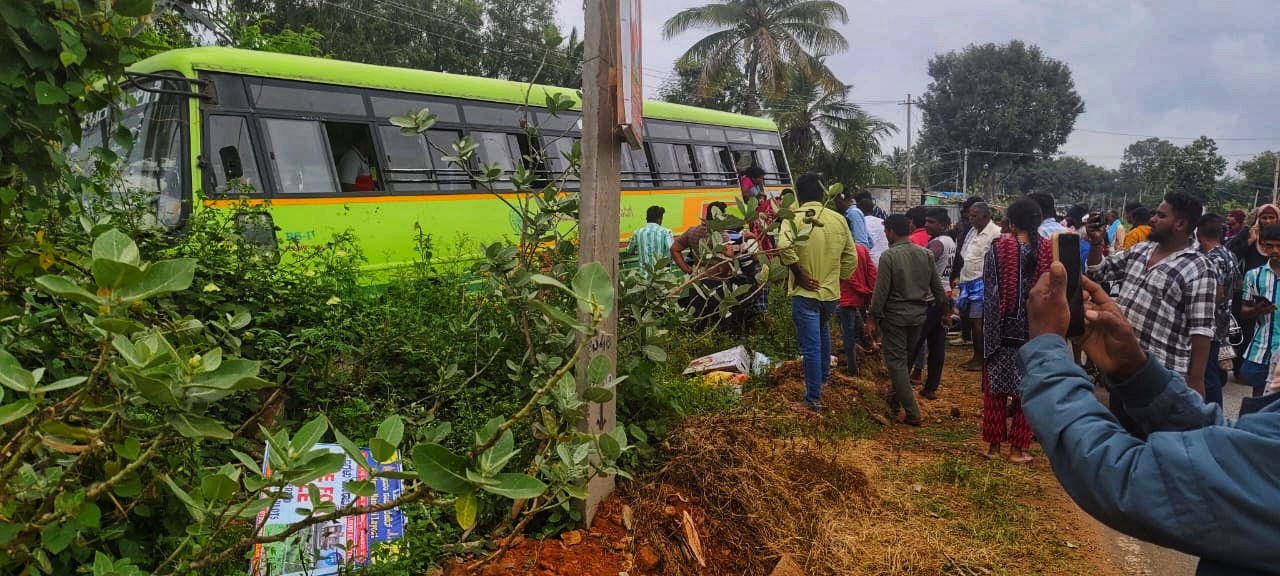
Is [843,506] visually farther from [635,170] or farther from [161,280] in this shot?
[635,170]

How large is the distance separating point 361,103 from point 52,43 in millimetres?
5466

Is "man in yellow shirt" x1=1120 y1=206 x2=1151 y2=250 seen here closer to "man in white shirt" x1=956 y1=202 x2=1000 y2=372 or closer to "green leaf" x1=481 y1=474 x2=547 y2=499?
"man in white shirt" x1=956 y1=202 x2=1000 y2=372

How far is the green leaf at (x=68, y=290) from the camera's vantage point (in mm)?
893

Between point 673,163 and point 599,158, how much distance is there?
812cm

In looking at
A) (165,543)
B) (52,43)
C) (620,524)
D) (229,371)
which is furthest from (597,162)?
(165,543)

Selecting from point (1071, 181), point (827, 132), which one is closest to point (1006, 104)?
point (827, 132)

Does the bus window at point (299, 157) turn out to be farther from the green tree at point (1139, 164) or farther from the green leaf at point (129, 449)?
the green tree at point (1139, 164)

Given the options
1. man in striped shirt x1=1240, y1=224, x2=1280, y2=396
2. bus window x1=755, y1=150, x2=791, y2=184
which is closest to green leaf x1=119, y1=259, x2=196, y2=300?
man in striped shirt x1=1240, y1=224, x2=1280, y2=396

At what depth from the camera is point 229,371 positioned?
104 cm

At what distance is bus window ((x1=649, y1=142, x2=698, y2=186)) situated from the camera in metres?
10.2

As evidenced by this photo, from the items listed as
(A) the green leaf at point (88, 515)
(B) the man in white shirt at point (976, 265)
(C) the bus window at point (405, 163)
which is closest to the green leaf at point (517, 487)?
(A) the green leaf at point (88, 515)

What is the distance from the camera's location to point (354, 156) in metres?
6.71

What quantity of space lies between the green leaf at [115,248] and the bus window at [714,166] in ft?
33.6

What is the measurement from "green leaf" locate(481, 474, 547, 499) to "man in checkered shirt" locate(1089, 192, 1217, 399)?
386 centimetres
